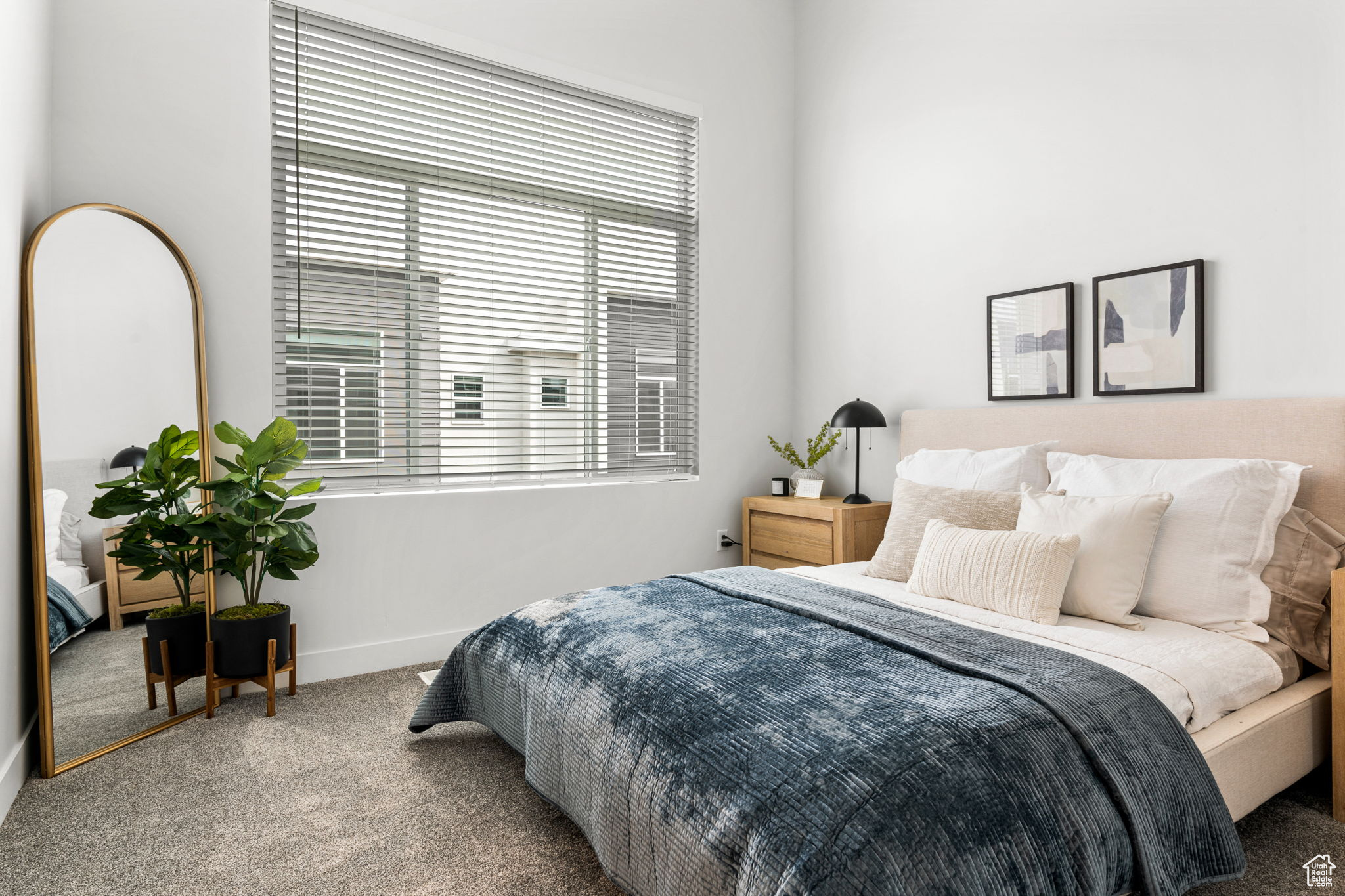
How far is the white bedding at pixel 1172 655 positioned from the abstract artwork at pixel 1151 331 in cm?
92

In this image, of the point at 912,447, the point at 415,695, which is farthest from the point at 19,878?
the point at 912,447

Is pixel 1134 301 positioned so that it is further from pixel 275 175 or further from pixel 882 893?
pixel 275 175

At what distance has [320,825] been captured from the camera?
185cm

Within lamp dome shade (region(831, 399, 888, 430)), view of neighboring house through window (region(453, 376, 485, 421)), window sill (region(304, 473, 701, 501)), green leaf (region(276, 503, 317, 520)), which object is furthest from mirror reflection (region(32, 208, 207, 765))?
lamp dome shade (region(831, 399, 888, 430))

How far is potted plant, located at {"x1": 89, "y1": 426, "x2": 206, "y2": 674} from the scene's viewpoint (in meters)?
2.33

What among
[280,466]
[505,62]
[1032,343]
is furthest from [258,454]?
[1032,343]

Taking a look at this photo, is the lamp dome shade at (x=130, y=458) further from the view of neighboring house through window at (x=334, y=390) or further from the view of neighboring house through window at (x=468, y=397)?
the view of neighboring house through window at (x=468, y=397)

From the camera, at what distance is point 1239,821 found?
1.85m

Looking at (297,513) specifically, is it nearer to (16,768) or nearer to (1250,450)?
(16,768)

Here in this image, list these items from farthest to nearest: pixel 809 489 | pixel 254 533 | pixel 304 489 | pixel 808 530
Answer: pixel 809 489, pixel 808 530, pixel 304 489, pixel 254 533

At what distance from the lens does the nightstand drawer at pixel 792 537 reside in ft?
11.0

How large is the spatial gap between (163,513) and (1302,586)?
135 inches

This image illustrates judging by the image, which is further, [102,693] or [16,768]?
[102,693]

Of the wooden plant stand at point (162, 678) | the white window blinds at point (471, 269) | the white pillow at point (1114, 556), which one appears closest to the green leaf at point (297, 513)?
the white window blinds at point (471, 269)
